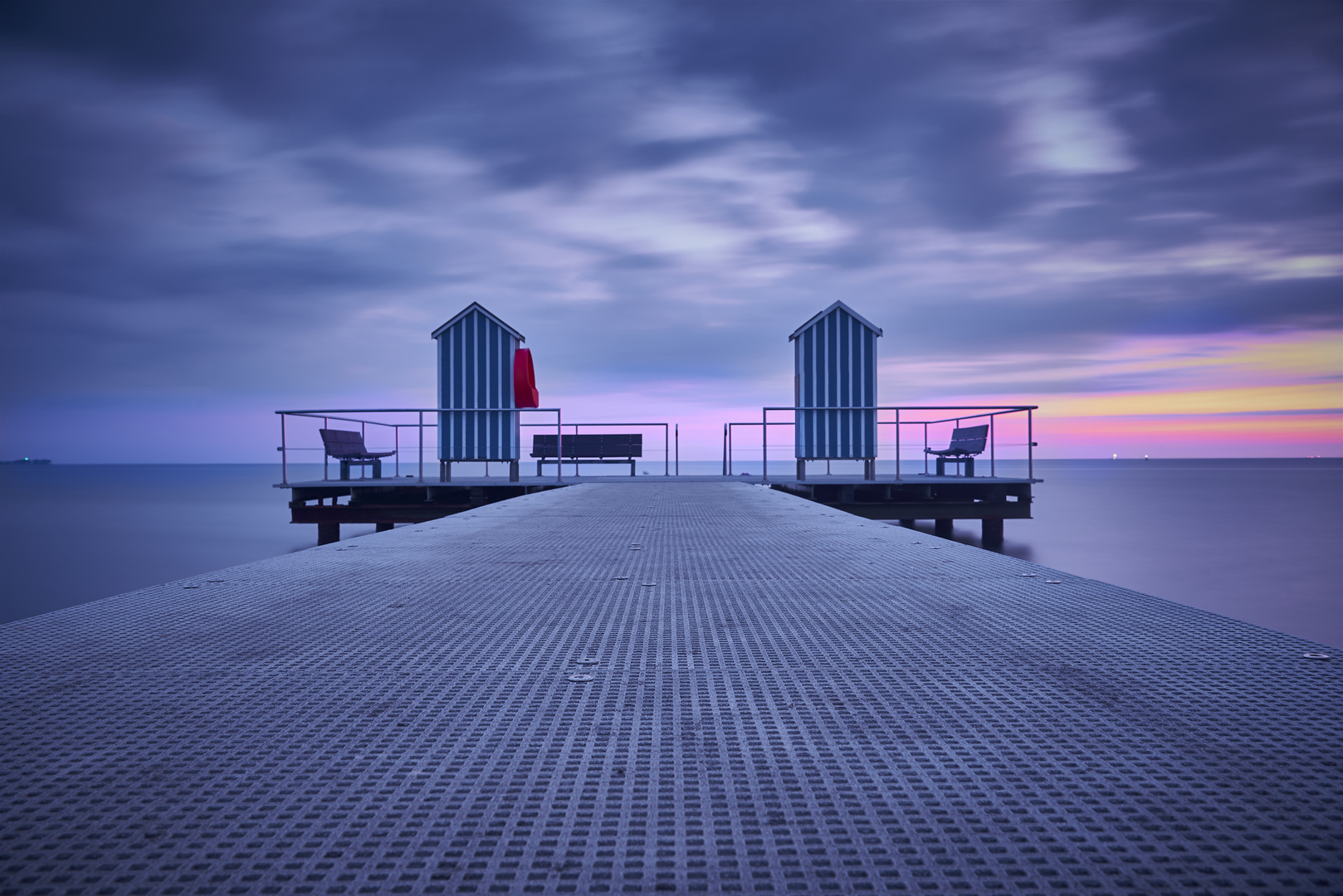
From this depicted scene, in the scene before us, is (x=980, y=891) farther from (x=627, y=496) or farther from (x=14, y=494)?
(x=14, y=494)

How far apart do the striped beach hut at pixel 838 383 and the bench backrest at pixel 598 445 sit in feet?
13.9

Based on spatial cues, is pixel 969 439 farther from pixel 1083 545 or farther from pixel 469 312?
pixel 469 312

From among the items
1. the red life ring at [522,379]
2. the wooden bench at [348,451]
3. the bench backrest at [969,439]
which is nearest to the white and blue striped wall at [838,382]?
the bench backrest at [969,439]

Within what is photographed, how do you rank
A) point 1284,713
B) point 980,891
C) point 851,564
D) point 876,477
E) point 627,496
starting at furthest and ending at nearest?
Result: point 876,477, point 627,496, point 851,564, point 1284,713, point 980,891

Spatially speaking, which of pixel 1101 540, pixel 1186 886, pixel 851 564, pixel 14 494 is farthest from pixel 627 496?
pixel 14 494

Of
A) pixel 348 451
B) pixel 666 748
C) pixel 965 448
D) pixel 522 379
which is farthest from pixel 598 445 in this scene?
pixel 666 748

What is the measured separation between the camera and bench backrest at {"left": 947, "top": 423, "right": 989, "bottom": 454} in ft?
36.1

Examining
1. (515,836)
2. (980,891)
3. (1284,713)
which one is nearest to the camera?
(980,891)

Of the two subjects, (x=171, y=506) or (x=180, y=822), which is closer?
(x=180, y=822)

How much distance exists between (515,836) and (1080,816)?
0.81m

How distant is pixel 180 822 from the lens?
3.33 feet

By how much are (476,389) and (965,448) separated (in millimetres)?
8009

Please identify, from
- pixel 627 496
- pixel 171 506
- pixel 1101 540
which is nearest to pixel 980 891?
pixel 627 496

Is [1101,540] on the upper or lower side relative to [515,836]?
lower
